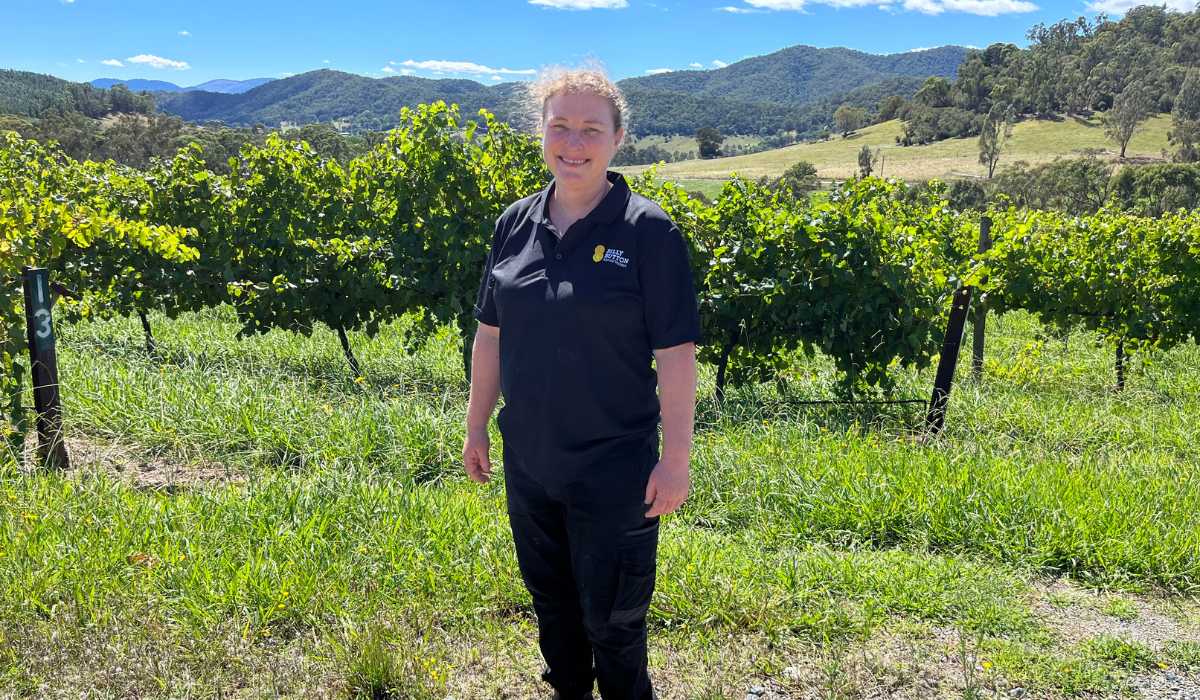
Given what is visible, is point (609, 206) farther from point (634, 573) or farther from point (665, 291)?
point (634, 573)

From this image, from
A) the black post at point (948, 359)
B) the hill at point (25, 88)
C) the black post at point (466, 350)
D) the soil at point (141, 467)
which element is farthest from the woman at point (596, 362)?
the hill at point (25, 88)

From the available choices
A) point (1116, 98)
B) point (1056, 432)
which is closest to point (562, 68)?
point (1056, 432)

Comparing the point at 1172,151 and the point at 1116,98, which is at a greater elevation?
the point at 1116,98

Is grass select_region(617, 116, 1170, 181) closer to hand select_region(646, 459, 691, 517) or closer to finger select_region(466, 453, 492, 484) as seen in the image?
finger select_region(466, 453, 492, 484)

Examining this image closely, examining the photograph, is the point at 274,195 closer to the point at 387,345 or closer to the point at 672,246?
the point at 387,345

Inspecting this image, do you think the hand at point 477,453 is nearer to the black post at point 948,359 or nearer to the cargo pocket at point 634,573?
the cargo pocket at point 634,573

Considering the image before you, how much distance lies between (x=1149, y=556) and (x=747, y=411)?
245 centimetres

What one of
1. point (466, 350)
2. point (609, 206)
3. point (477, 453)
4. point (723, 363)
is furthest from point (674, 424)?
point (466, 350)

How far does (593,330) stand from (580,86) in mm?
593

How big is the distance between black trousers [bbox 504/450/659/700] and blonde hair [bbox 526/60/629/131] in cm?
87

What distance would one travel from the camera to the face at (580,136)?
74.4 inches

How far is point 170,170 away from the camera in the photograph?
717 cm

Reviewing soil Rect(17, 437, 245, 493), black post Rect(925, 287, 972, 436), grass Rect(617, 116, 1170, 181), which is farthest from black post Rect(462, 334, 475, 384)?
grass Rect(617, 116, 1170, 181)

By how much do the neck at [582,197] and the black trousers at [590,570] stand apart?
639 millimetres
